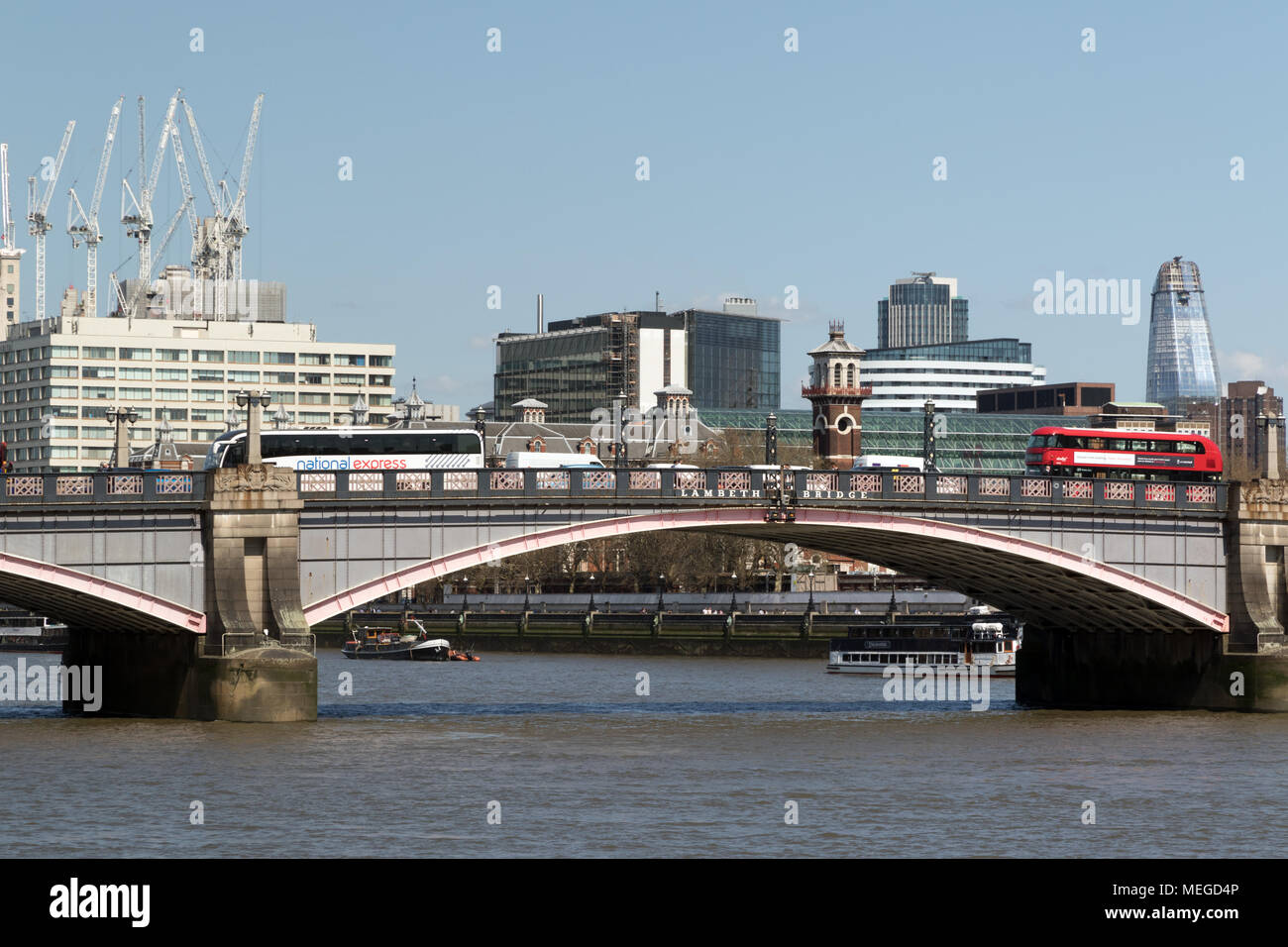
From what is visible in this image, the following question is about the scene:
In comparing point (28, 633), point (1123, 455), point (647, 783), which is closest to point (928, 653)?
point (1123, 455)

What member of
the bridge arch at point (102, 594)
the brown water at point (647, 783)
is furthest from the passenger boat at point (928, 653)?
the bridge arch at point (102, 594)

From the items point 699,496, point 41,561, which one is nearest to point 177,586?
point 41,561

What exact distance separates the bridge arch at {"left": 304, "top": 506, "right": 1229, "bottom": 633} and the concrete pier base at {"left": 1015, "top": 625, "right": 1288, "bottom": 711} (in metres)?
0.60

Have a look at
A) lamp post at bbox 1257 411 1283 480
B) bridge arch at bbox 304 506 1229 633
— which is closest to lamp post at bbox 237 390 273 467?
bridge arch at bbox 304 506 1229 633

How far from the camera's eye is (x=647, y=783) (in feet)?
139

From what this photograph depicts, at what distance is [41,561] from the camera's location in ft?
167

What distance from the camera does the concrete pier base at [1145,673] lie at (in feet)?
197

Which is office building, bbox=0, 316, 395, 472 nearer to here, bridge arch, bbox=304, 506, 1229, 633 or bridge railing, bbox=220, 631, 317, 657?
→ bridge arch, bbox=304, 506, 1229, 633

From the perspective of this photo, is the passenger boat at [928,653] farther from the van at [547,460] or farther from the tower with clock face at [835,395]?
the tower with clock face at [835,395]

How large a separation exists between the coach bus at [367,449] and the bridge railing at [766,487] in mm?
11508

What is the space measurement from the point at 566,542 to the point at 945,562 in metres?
14.7

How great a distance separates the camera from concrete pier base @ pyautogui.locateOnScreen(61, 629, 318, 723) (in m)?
50.6
